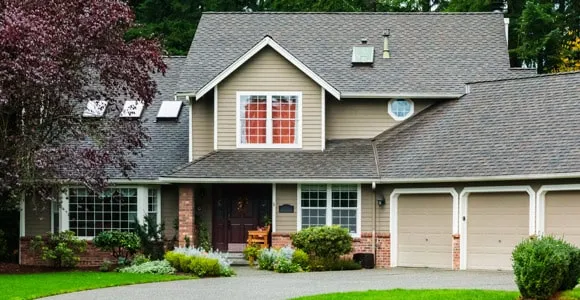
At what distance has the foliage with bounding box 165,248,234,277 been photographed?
22.8 m

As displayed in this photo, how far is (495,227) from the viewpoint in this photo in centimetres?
2456

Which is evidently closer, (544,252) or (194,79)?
(544,252)

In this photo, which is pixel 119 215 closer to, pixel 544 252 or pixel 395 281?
pixel 395 281

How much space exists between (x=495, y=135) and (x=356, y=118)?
14.8 ft

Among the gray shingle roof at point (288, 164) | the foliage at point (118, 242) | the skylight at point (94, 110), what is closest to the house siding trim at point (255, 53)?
the gray shingle roof at point (288, 164)

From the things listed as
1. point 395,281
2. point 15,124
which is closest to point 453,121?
point 395,281

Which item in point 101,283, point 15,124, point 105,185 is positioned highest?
point 15,124

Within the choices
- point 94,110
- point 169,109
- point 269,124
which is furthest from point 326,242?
point 94,110

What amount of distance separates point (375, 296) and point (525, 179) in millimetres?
7361

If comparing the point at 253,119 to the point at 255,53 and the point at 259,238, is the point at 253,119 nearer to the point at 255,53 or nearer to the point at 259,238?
the point at 255,53

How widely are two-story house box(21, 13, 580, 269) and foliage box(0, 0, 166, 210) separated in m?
2.30

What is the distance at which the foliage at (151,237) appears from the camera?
27.3 m

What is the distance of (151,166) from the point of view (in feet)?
92.4

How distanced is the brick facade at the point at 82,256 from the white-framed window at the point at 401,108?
891 cm
